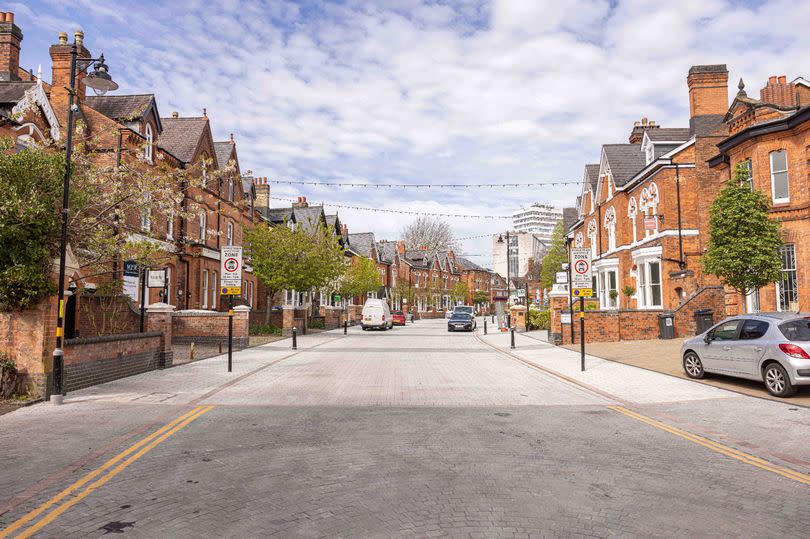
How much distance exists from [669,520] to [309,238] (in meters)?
31.8

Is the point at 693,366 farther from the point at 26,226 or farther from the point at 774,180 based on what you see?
the point at 26,226

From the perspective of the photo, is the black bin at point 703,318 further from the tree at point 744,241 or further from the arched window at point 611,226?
the arched window at point 611,226

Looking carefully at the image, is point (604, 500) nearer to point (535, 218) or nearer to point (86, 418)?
point (86, 418)

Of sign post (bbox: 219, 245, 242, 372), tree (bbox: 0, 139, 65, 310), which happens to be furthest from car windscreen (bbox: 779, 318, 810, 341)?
tree (bbox: 0, 139, 65, 310)

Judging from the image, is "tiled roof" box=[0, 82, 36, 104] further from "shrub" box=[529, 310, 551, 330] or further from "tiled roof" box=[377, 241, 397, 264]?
"tiled roof" box=[377, 241, 397, 264]

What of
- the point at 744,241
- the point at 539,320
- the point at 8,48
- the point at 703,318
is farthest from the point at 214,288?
the point at 744,241

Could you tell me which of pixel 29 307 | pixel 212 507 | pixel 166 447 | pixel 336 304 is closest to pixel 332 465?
pixel 212 507

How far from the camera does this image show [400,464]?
5.97 meters

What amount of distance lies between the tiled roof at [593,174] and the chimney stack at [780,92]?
14421mm

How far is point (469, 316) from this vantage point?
137ft

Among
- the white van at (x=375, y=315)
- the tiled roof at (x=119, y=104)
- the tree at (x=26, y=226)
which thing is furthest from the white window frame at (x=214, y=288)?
the tree at (x=26, y=226)

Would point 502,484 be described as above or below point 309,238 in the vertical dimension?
below

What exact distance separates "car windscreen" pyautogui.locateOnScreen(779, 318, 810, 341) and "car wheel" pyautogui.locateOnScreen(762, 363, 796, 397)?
0.56 m

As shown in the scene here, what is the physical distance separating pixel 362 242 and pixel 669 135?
50.2 meters
